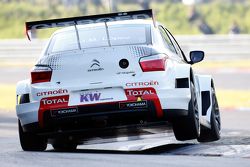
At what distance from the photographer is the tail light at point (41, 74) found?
9.45m

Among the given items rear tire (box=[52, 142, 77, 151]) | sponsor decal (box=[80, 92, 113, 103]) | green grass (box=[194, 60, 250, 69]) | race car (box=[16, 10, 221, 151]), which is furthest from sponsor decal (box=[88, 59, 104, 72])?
green grass (box=[194, 60, 250, 69])

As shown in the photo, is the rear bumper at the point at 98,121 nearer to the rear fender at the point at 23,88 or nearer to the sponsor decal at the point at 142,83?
the sponsor decal at the point at 142,83

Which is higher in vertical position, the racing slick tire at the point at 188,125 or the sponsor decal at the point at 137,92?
the sponsor decal at the point at 137,92

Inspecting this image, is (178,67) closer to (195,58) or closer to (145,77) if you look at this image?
(145,77)

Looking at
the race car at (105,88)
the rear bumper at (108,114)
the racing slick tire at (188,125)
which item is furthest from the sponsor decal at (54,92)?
the racing slick tire at (188,125)

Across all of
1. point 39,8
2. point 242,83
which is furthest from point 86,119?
point 39,8

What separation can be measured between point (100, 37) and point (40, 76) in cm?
81

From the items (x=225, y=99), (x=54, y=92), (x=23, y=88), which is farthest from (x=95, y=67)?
(x=225, y=99)

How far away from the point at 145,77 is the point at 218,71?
23.1 metres

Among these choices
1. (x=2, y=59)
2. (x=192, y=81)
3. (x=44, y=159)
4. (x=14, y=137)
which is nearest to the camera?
(x=44, y=159)

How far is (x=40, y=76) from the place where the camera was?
9.49 meters

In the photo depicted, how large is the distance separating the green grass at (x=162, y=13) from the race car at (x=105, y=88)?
107 feet

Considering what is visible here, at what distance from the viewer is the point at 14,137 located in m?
12.9

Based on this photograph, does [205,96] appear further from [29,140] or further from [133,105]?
[29,140]
